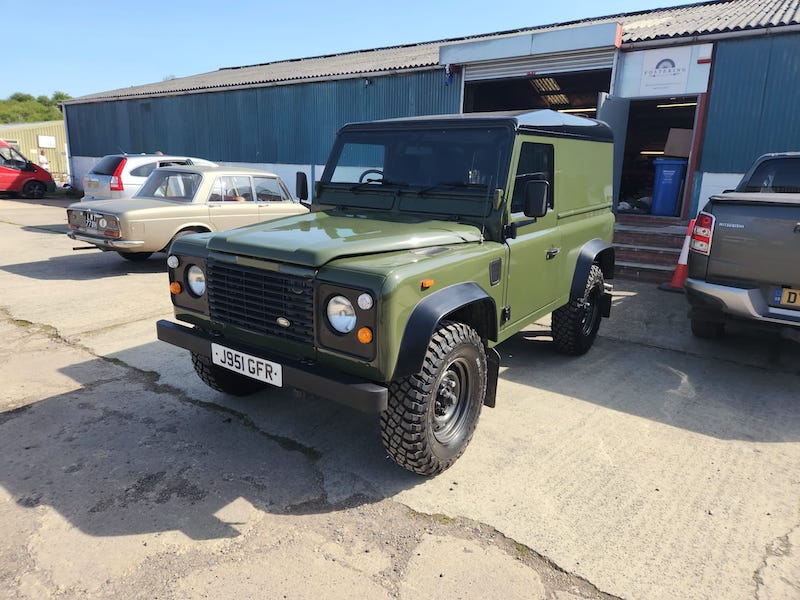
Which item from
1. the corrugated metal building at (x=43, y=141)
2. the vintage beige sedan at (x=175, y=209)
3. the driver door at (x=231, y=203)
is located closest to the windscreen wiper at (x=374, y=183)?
the vintage beige sedan at (x=175, y=209)

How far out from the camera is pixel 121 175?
10.2 meters

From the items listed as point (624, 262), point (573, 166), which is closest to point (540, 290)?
point (573, 166)

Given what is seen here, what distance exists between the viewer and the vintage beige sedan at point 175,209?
292 inches

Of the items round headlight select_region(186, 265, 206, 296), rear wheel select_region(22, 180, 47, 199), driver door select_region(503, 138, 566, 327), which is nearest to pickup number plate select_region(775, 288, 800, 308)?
driver door select_region(503, 138, 566, 327)

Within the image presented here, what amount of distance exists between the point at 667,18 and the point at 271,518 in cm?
1371

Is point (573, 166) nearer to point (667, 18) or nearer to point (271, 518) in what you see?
point (271, 518)

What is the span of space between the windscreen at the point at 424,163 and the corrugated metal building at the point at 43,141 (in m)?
31.6

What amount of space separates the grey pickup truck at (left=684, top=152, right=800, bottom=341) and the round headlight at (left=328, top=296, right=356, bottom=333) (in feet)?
11.2

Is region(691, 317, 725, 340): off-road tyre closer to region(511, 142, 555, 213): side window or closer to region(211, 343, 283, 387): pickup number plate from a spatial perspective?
region(511, 142, 555, 213): side window

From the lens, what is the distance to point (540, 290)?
407 cm

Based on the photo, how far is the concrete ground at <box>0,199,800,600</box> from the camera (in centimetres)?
232

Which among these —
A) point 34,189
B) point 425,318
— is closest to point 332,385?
point 425,318

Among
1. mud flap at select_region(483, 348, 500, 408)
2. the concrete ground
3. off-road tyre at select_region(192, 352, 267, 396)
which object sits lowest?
the concrete ground

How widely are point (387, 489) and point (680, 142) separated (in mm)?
10821
